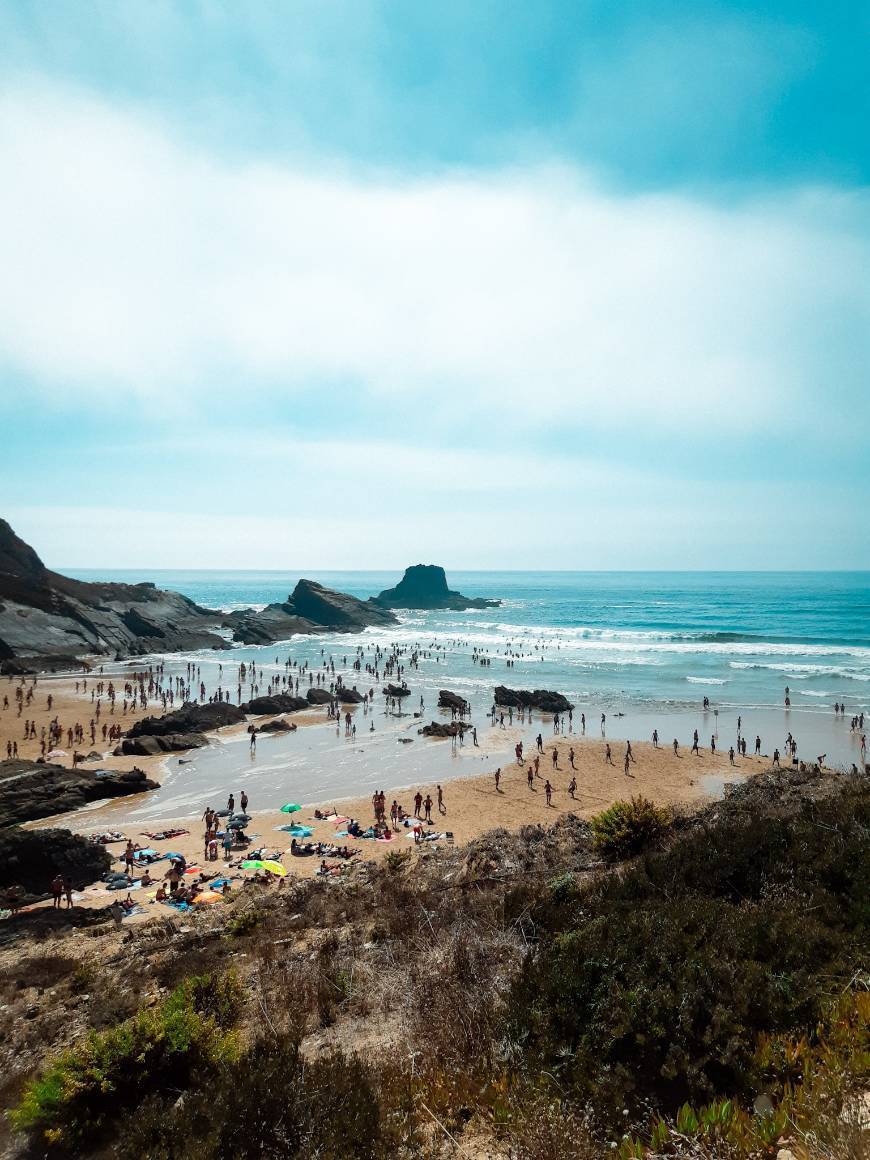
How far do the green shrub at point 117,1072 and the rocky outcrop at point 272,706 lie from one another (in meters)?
37.9

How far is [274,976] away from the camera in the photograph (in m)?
7.84

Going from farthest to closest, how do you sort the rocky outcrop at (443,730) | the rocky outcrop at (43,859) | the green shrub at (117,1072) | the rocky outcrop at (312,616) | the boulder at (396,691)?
the rocky outcrop at (312,616)
the boulder at (396,691)
the rocky outcrop at (443,730)
the rocky outcrop at (43,859)
the green shrub at (117,1072)

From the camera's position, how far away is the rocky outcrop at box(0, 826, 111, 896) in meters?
15.4

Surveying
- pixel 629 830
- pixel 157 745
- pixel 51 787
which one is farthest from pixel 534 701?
pixel 629 830

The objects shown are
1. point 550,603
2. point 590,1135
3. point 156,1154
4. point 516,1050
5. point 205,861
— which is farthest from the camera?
point 550,603

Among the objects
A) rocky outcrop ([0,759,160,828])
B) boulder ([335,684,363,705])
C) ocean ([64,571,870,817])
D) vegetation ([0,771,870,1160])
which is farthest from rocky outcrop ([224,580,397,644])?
vegetation ([0,771,870,1160])

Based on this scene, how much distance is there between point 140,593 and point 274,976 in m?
96.9

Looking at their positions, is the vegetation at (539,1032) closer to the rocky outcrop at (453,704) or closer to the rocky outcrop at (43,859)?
the rocky outcrop at (43,859)

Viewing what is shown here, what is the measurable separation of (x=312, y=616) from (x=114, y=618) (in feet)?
112

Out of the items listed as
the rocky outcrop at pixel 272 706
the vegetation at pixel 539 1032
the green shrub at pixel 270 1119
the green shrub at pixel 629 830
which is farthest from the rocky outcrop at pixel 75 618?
the green shrub at pixel 270 1119

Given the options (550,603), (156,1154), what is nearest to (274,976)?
(156,1154)

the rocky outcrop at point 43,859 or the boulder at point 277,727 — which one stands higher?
the rocky outcrop at point 43,859

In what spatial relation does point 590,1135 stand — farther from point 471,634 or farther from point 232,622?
point 232,622

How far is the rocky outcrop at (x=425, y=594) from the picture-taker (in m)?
137
